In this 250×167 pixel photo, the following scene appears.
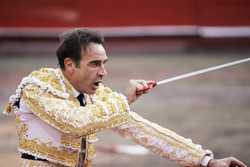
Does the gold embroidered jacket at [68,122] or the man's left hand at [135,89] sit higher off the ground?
the man's left hand at [135,89]

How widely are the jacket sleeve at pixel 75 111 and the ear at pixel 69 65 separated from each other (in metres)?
0.11

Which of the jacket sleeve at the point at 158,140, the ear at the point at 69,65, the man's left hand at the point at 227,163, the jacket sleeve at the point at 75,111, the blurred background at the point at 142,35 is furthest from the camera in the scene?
the blurred background at the point at 142,35

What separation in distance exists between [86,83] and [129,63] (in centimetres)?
707

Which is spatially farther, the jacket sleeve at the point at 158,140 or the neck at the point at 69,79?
the jacket sleeve at the point at 158,140

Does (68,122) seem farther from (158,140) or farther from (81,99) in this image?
(158,140)

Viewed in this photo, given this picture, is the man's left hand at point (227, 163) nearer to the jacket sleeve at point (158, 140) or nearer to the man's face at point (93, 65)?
the jacket sleeve at point (158, 140)

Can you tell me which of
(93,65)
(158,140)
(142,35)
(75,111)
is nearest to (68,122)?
(75,111)

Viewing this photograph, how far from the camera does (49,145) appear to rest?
323 cm

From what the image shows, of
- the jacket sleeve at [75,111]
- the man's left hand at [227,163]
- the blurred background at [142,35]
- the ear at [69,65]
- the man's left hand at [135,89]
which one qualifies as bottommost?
the man's left hand at [227,163]

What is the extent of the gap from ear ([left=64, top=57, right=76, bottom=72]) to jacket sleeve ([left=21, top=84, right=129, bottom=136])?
4.3 inches

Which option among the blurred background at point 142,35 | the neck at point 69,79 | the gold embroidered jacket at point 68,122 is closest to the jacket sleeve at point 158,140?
the gold embroidered jacket at point 68,122

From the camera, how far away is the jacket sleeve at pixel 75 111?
2.99 m

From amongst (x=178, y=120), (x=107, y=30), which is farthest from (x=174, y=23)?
(x=178, y=120)

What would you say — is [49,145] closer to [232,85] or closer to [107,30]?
[232,85]
